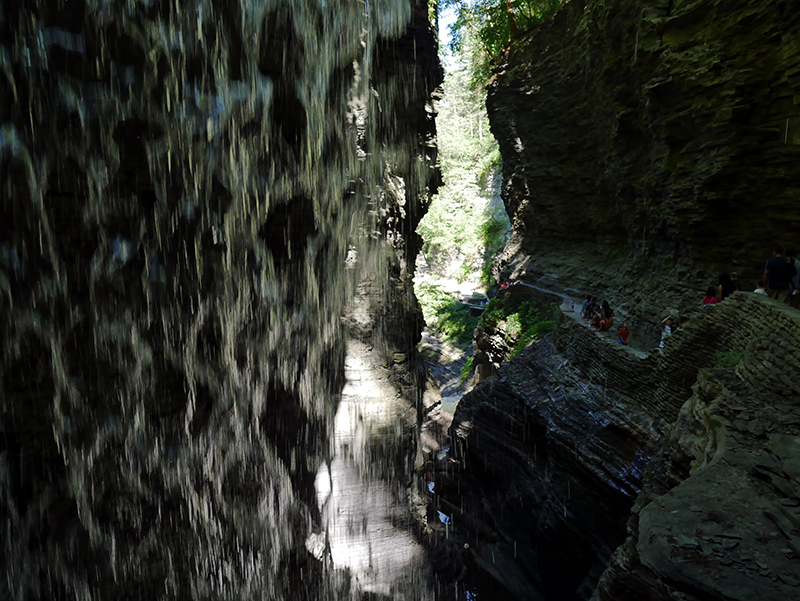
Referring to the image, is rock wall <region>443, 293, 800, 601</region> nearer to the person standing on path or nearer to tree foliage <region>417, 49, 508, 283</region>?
the person standing on path

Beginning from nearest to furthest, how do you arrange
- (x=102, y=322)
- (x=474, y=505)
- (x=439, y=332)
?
(x=102, y=322) < (x=474, y=505) < (x=439, y=332)

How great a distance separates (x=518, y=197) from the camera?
20.0 metres

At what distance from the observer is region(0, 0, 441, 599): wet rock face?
16.0 feet

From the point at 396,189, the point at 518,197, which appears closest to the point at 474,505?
the point at 396,189

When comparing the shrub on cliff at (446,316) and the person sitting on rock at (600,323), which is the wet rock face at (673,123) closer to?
the person sitting on rock at (600,323)

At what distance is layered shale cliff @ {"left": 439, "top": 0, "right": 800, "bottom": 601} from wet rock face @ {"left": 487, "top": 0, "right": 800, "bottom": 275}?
41 millimetres

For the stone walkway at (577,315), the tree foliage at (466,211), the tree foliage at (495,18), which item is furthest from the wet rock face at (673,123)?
the tree foliage at (466,211)

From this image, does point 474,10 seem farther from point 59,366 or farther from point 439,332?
point 59,366

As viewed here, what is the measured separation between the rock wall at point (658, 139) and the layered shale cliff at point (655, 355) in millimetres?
46

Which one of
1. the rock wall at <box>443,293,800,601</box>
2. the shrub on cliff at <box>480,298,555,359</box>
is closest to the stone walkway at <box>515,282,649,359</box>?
the rock wall at <box>443,293,800,601</box>

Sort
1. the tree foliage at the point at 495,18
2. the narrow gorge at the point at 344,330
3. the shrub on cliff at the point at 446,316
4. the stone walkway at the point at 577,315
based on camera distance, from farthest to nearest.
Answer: the shrub on cliff at the point at 446,316, the tree foliage at the point at 495,18, the stone walkway at the point at 577,315, the narrow gorge at the point at 344,330

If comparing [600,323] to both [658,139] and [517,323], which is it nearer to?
[658,139]

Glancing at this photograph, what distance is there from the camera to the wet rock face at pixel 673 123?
896 cm

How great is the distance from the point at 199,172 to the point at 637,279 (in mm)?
11415
